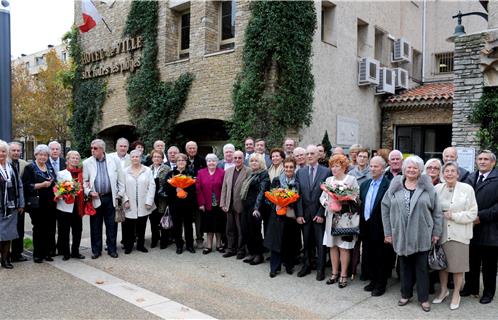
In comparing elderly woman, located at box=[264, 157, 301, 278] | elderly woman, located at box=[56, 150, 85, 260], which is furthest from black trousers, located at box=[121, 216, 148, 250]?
elderly woman, located at box=[264, 157, 301, 278]

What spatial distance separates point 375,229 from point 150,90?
11.5 meters

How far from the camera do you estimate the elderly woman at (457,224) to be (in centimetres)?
474

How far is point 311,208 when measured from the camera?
5914 mm

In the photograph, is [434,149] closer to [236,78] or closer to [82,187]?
[236,78]

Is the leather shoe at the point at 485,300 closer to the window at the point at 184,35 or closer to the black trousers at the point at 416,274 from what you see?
the black trousers at the point at 416,274

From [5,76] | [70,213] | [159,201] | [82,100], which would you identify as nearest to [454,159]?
[159,201]

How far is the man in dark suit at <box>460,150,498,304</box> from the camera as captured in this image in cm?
488

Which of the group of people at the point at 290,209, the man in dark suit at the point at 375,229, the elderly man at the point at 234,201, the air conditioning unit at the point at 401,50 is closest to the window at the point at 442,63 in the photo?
the air conditioning unit at the point at 401,50

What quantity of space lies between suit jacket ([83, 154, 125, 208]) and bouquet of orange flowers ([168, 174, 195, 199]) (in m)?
0.85

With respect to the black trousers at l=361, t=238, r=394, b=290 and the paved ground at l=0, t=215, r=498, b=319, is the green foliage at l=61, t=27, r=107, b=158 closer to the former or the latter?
the paved ground at l=0, t=215, r=498, b=319

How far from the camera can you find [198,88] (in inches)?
536

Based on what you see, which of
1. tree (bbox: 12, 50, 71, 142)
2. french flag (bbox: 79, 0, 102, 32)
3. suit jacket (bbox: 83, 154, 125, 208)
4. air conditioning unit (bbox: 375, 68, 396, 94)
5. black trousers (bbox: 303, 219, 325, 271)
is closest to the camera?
black trousers (bbox: 303, 219, 325, 271)

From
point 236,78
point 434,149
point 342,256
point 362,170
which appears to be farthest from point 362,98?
point 342,256

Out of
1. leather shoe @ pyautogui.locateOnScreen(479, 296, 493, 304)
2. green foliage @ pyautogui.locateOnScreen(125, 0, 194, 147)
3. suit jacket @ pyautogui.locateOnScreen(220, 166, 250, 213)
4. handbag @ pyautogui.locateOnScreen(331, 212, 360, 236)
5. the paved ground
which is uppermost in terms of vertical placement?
green foliage @ pyautogui.locateOnScreen(125, 0, 194, 147)
